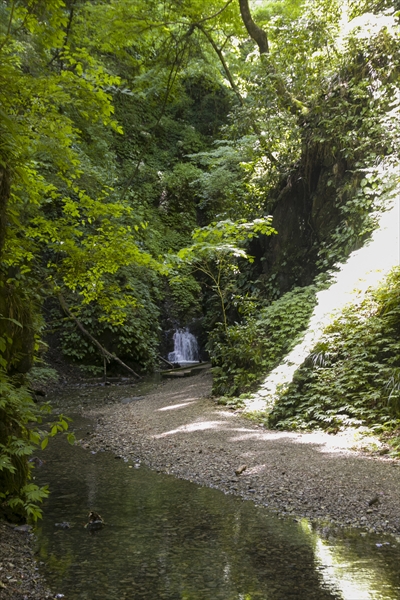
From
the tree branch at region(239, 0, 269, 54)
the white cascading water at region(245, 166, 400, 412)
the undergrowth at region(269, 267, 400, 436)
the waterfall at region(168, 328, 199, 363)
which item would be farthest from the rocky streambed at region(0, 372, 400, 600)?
the tree branch at region(239, 0, 269, 54)

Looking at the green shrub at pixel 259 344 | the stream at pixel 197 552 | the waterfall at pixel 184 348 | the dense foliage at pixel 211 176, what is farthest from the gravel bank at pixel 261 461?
the waterfall at pixel 184 348

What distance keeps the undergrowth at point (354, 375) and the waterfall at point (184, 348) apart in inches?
439

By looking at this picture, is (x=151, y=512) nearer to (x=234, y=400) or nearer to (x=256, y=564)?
(x=256, y=564)

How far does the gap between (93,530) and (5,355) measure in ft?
5.86

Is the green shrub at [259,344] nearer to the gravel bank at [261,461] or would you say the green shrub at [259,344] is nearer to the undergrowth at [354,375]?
the gravel bank at [261,461]

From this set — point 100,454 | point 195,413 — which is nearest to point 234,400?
point 195,413

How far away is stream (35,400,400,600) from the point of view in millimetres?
3799

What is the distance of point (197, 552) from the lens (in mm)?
4492

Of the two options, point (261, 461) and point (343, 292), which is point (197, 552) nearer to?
point (261, 461)

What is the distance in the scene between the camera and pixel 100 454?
8.07 meters

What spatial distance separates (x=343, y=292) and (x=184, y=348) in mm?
10790

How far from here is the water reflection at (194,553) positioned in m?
3.80

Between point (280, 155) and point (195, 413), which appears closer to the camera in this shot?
point (195, 413)

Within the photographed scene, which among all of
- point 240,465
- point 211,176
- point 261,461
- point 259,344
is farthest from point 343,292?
point 211,176
